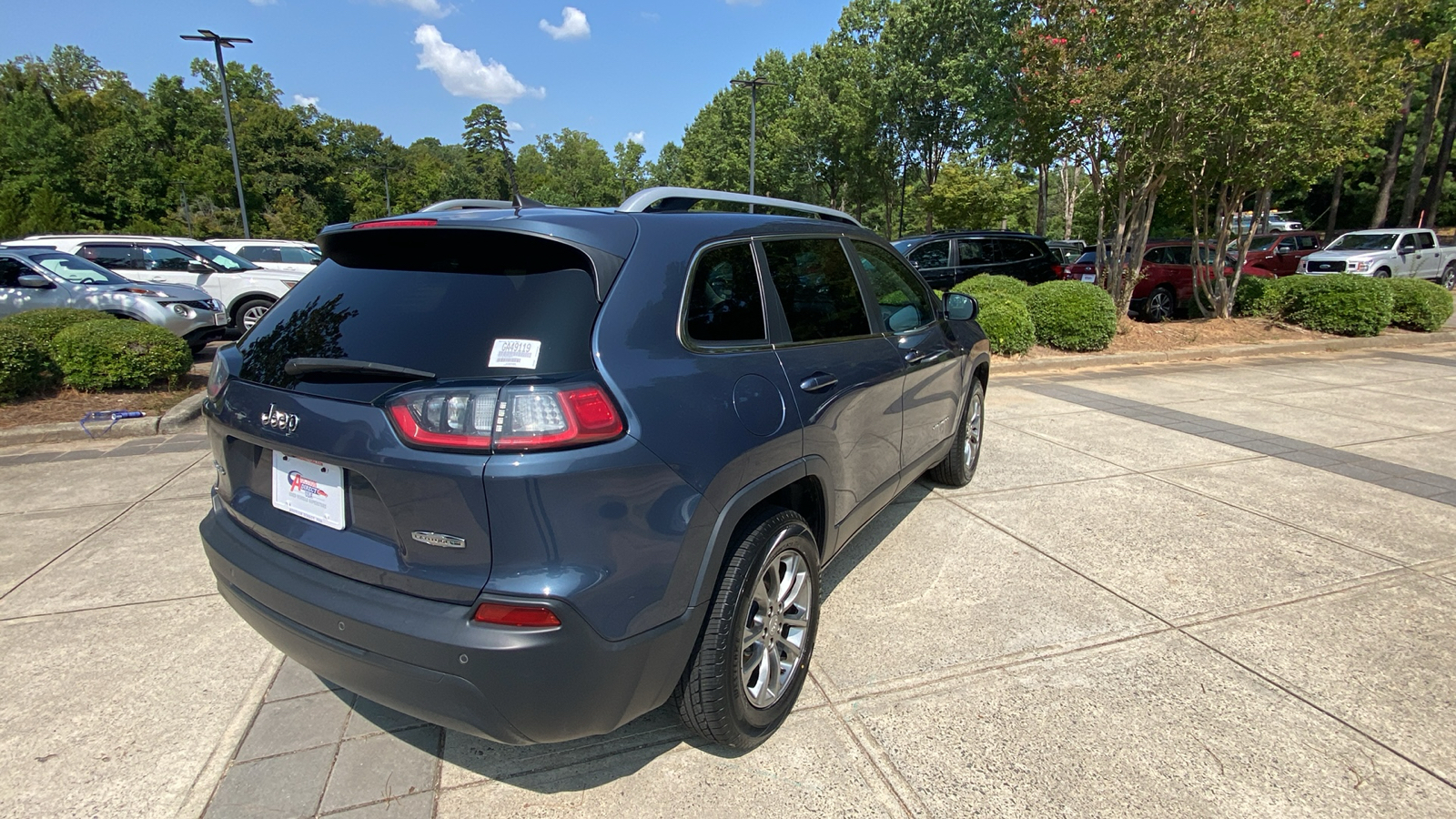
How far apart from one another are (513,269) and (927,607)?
2393 millimetres

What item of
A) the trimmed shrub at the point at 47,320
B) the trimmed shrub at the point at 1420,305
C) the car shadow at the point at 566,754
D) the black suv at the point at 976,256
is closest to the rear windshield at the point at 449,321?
the car shadow at the point at 566,754

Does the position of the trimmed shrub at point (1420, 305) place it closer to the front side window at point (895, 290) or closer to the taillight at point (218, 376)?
the front side window at point (895, 290)

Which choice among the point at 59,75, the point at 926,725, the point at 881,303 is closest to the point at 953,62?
the point at 881,303

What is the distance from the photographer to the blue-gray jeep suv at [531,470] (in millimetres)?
1745

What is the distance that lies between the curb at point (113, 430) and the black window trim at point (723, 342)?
5833mm

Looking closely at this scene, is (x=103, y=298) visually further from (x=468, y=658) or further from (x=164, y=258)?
(x=468, y=658)

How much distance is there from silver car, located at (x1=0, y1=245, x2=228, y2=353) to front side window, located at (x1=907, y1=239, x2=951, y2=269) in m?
10.7

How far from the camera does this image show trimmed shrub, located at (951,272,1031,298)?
9.99 meters

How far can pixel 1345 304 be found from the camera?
11984mm

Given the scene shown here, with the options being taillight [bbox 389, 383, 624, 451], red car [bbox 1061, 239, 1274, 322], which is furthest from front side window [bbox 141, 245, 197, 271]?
red car [bbox 1061, 239, 1274, 322]

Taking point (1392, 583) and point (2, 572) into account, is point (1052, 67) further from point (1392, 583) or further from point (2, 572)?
point (2, 572)

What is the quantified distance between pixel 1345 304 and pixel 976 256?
5864mm

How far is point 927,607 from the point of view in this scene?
3.35m

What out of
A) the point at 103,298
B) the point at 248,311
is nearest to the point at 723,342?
the point at 103,298
